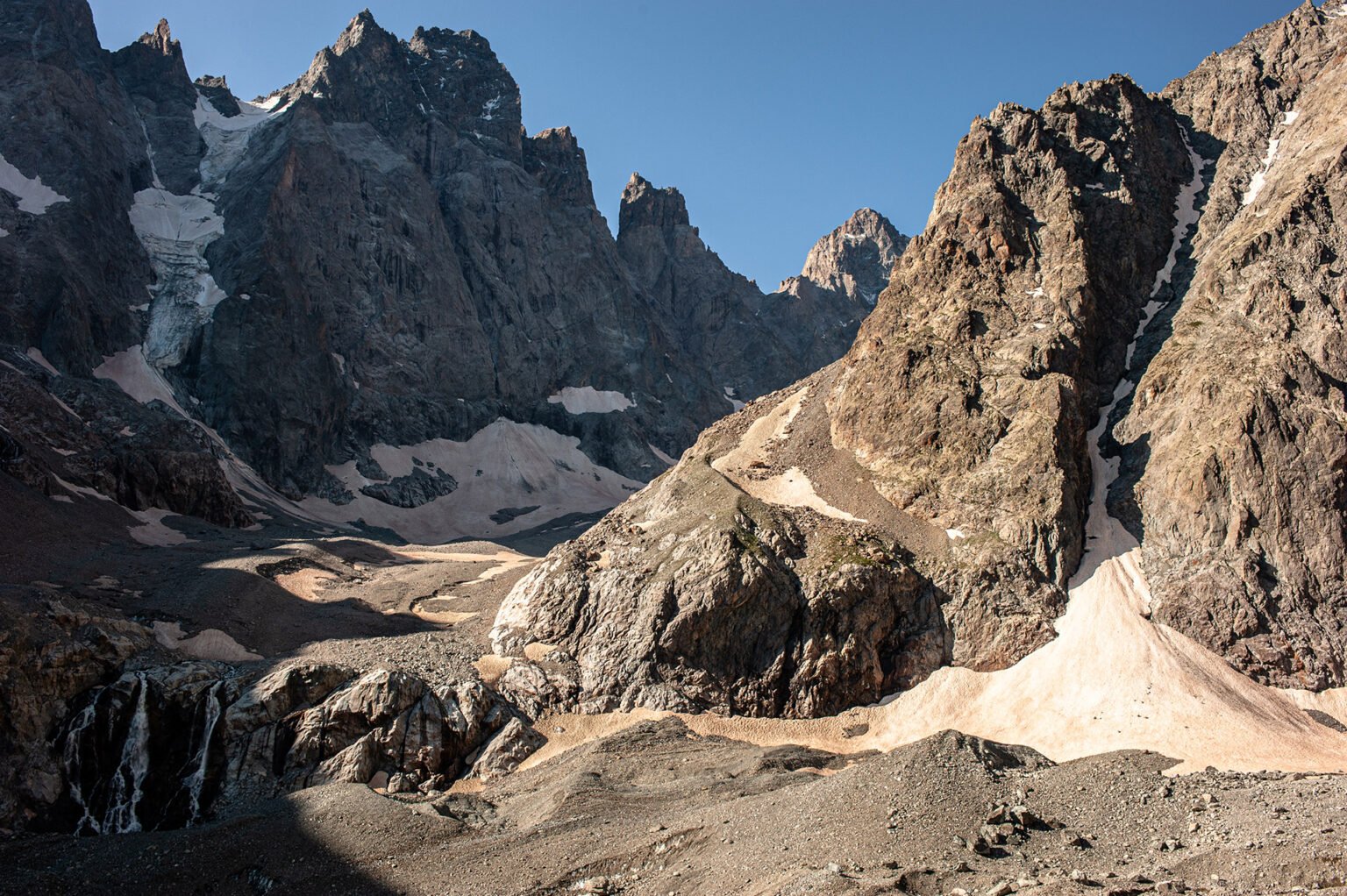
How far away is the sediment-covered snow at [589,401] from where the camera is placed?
586 feet

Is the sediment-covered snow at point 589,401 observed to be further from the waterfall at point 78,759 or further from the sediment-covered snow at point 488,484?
the waterfall at point 78,759

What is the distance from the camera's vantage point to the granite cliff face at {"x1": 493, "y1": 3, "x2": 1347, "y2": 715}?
168 ft

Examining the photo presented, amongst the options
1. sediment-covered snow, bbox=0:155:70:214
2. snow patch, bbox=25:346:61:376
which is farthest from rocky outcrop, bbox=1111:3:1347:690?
sediment-covered snow, bbox=0:155:70:214

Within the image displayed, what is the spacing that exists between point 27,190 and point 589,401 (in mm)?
91932

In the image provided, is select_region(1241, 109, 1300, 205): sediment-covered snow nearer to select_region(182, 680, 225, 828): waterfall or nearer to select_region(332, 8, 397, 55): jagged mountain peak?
select_region(182, 680, 225, 828): waterfall

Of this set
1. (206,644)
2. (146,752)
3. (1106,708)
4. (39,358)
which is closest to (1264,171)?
(1106,708)

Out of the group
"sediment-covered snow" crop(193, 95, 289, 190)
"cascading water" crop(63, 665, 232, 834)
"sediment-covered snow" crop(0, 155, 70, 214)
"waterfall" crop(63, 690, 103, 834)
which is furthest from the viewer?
"sediment-covered snow" crop(193, 95, 289, 190)

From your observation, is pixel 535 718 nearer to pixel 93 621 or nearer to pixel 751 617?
pixel 751 617

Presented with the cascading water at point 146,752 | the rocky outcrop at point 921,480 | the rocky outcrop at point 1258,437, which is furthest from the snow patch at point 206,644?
the rocky outcrop at point 1258,437

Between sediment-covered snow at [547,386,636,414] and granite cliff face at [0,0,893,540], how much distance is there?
627 millimetres

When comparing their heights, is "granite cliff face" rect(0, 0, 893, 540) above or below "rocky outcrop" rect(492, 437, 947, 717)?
above

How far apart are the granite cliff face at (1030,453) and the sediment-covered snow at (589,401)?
102 meters

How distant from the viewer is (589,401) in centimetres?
18125

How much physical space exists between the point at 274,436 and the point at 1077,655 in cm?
10736
